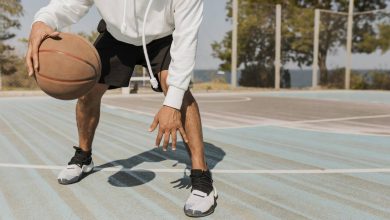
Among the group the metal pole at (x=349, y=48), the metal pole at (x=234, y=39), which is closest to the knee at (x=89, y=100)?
the metal pole at (x=234, y=39)

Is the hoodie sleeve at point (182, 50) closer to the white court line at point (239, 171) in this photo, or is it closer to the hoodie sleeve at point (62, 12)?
the hoodie sleeve at point (62, 12)

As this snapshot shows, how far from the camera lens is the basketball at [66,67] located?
2510 mm

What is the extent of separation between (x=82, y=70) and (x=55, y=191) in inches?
38.4

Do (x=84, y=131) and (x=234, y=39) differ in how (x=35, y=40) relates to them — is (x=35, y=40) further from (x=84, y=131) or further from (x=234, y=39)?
(x=234, y=39)

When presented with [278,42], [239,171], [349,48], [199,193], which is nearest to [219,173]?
[239,171]

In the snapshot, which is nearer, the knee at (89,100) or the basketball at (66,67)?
the basketball at (66,67)

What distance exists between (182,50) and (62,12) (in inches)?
35.2

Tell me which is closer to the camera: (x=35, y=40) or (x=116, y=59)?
(x=35, y=40)

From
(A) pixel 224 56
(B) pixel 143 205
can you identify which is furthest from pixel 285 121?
(A) pixel 224 56

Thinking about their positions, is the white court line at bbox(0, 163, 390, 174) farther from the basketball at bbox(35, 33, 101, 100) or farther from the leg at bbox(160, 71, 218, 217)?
the basketball at bbox(35, 33, 101, 100)

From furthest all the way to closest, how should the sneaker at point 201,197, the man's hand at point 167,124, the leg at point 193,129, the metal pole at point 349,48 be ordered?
1. the metal pole at point 349,48
2. the leg at point 193,129
3. the sneaker at point 201,197
4. the man's hand at point 167,124

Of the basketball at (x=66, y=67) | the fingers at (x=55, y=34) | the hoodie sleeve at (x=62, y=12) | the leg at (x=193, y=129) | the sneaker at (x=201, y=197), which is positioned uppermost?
the hoodie sleeve at (x=62, y=12)

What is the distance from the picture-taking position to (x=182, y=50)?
249 centimetres

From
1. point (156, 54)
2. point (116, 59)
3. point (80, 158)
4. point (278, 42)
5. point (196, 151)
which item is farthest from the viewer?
point (278, 42)
